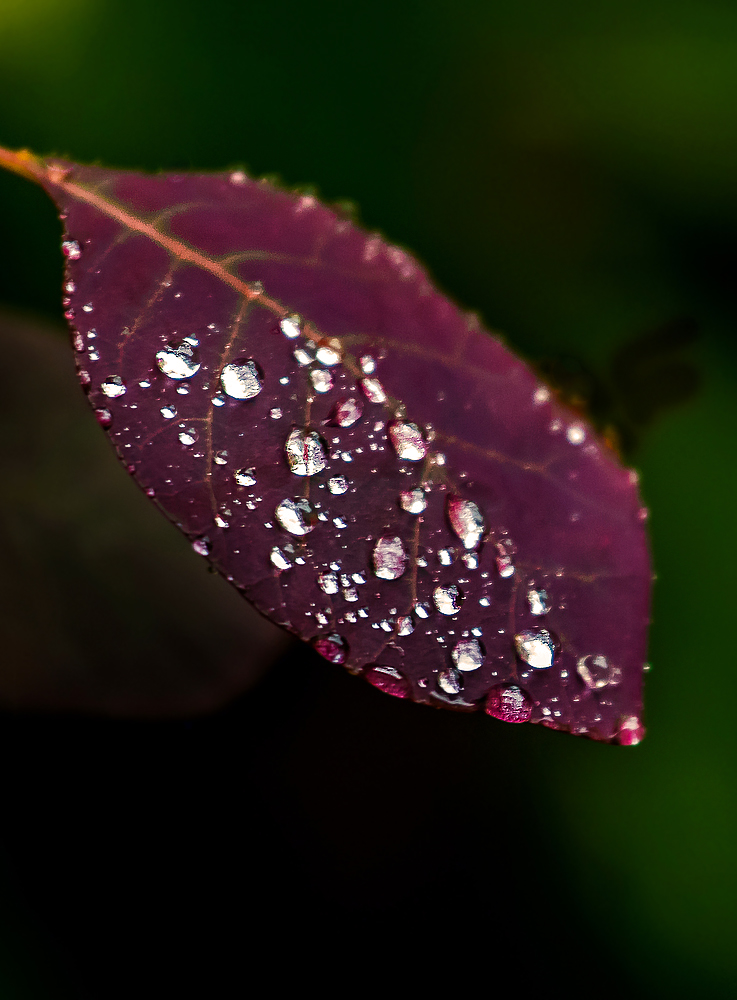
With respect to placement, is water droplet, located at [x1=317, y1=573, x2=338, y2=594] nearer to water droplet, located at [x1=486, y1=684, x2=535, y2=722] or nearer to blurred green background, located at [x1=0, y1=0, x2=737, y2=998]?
water droplet, located at [x1=486, y1=684, x2=535, y2=722]

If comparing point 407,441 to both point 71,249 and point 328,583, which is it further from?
point 71,249

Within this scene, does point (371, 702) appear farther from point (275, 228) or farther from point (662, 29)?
point (662, 29)

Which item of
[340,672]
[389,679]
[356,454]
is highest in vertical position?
[356,454]

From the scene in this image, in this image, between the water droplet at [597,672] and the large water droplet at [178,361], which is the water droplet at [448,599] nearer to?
the water droplet at [597,672]

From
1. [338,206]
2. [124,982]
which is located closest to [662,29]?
[338,206]

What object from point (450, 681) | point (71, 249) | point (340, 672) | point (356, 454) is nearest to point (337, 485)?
point (356, 454)
